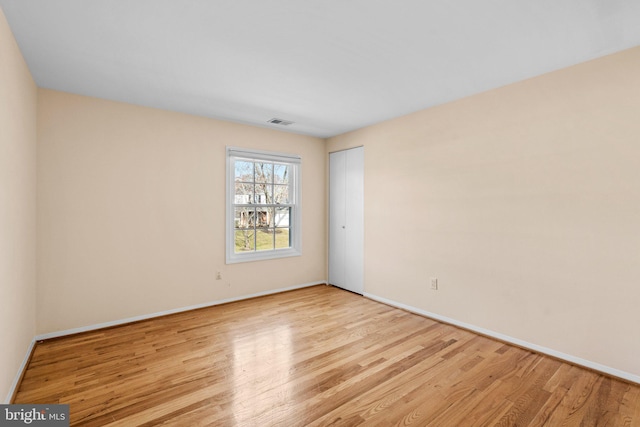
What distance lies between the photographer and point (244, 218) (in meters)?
4.38

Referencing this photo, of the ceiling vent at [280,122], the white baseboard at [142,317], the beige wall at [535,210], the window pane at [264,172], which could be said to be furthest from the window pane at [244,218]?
the beige wall at [535,210]

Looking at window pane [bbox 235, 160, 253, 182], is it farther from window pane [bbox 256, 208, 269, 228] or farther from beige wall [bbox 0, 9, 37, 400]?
beige wall [bbox 0, 9, 37, 400]

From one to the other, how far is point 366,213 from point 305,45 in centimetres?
268

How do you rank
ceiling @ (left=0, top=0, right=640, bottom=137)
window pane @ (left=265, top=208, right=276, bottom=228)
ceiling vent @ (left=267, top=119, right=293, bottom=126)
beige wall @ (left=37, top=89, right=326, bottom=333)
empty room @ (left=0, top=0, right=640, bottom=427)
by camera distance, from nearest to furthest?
ceiling @ (left=0, top=0, right=640, bottom=137), empty room @ (left=0, top=0, right=640, bottom=427), beige wall @ (left=37, top=89, right=326, bottom=333), ceiling vent @ (left=267, top=119, right=293, bottom=126), window pane @ (left=265, top=208, right=276, bottom=228)

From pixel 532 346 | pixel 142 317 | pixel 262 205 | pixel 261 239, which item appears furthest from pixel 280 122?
pixel 532 346

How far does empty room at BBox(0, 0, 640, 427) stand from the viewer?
1.94 metres

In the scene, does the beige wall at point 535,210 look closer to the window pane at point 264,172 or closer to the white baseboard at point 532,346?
the white baseboard at point 532,346

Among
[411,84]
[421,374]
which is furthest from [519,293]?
[411,84]

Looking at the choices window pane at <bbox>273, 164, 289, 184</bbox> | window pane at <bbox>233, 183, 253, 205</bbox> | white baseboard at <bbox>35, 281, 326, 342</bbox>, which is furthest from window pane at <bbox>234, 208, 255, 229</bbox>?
white baseboard at <bbox>35, 281, 326, 342</bbox>

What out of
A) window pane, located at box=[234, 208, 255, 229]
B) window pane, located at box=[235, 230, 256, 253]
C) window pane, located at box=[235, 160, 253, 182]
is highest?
window pane, located at box=[235, 160, 253, 182]

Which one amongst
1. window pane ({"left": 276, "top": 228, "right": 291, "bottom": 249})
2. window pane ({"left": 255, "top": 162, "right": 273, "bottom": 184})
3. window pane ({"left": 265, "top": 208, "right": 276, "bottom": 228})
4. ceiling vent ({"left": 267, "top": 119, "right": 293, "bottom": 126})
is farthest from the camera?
window pane ({"left": 276, "top": 228, "right": 291, "bottom": 249})

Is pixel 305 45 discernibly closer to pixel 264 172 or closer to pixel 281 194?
pixel 264 172

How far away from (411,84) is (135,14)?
2.29 meters

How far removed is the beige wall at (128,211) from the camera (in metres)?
3.02
